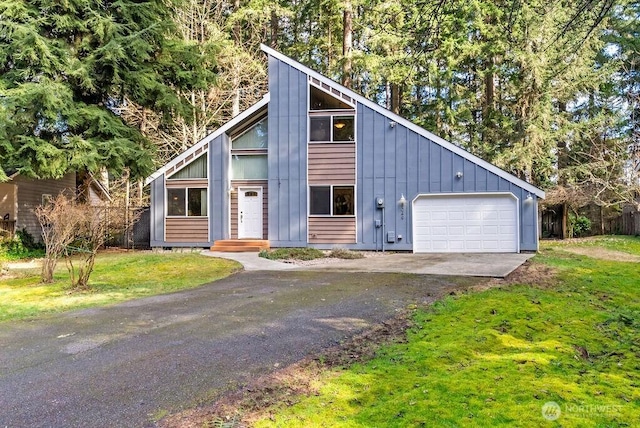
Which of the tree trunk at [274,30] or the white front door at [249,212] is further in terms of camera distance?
the tree trunk at [274,30]

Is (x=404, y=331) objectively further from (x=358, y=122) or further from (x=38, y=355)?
(x=358, y=122)

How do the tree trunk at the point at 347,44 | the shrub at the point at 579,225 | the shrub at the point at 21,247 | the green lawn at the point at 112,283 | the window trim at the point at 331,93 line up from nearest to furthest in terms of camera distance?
the green lawn at the point at 112,283 → the shrub at the point at 21,247 → the window trim at the point at 331,93 → the tree trunk at the point at 347,44 → the shrub at the point at 579,225

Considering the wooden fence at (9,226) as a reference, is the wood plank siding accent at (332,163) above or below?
above

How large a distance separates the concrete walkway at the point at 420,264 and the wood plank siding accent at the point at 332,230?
6.08 ft

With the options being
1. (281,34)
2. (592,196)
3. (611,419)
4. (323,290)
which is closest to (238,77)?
(281,34)

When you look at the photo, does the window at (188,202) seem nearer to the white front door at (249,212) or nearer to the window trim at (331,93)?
the white front door at (249,212)

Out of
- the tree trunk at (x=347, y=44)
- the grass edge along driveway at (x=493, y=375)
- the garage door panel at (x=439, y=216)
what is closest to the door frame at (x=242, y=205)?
the garage door panel at (x=439, y=216)

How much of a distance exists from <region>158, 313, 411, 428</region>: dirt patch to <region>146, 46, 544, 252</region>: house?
10.7 metres

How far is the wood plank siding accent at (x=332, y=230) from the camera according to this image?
15.2m

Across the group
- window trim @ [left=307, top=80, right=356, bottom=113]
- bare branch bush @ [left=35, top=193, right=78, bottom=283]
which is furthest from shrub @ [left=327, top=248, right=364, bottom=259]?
bare branch bush @ [left=35, top=193, right=78, bottom=283]

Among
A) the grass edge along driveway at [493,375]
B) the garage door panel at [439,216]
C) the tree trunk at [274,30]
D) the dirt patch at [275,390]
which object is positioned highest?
the tree trunk at [274,30]

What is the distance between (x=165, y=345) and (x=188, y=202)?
1227cm

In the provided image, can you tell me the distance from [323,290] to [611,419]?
19.0 ft

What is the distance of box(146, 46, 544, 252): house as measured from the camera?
14422mm
